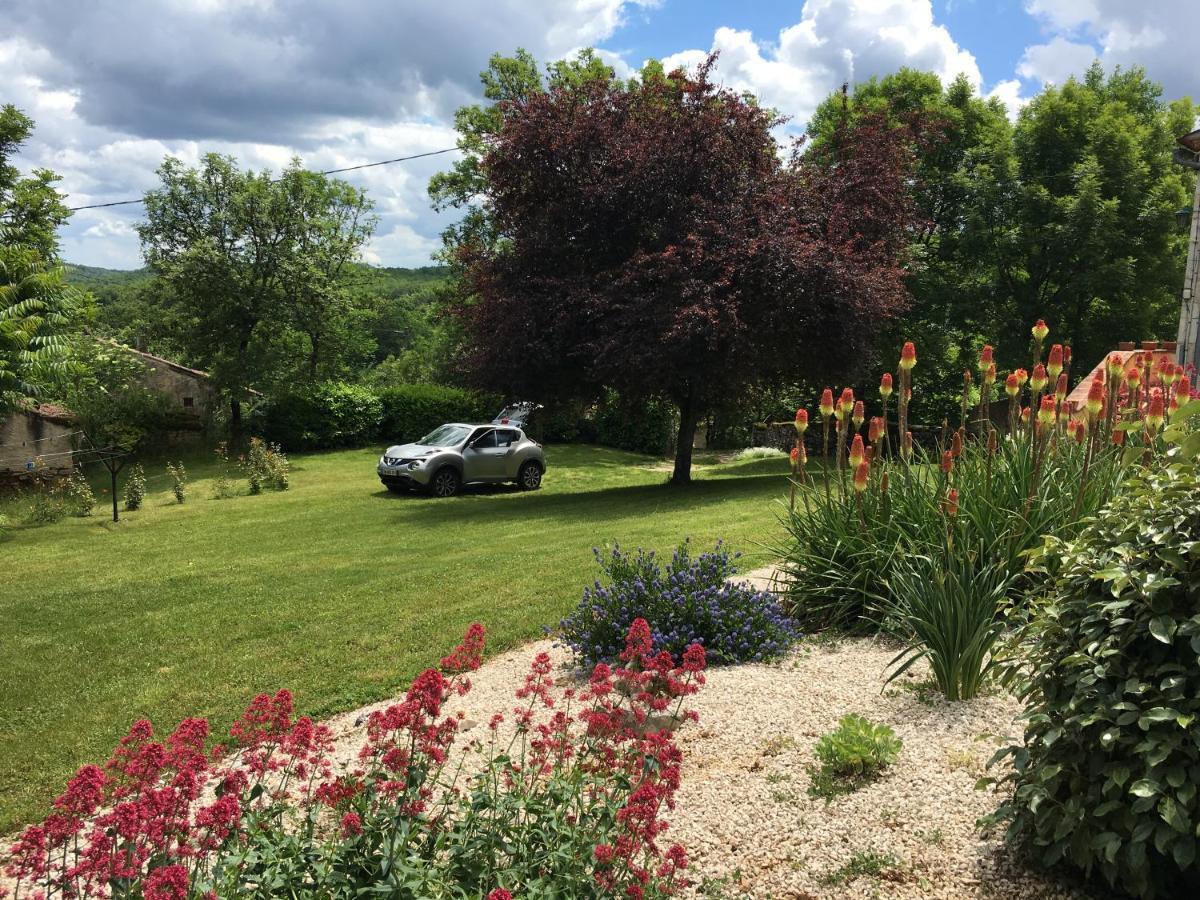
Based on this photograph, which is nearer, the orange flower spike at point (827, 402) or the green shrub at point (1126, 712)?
the green shrub at point (1126, 712)

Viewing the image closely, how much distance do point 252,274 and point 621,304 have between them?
56.1 feet

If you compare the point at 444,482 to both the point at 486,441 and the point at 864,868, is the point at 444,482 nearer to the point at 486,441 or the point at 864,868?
the point at 486,441

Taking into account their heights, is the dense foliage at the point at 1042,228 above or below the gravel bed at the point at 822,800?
above

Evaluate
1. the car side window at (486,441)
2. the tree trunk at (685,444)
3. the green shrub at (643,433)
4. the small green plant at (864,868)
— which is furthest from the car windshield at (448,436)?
the small green plant at (864,868)

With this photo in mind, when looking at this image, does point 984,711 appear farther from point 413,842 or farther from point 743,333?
point 743,333

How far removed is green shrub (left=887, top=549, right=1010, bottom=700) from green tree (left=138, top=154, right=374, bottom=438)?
979 inches

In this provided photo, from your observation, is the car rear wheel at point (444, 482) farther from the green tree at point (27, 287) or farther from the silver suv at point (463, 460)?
the green tree at point (27, 287)

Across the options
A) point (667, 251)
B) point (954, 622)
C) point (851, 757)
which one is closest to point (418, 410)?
point (667, 251)

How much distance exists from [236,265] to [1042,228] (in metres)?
25.2

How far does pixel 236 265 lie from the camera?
2620cm

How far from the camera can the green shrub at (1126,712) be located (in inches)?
82.8

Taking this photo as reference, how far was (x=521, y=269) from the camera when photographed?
15445mm

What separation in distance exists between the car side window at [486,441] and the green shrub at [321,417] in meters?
10.9

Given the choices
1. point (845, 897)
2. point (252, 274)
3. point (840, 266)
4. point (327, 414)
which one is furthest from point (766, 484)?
point (252, 274)
